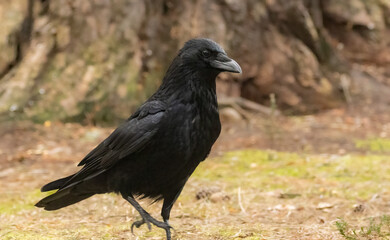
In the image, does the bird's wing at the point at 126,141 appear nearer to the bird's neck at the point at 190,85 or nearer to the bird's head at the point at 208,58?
the bird's neck at the point at 190,85

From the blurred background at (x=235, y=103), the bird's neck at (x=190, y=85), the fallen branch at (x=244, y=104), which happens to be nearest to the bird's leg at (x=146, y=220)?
the blurred background at (x=235, y=103)

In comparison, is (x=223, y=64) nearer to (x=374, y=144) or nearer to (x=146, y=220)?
(x=146, y=220)

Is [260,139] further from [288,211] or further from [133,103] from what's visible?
[288,211]

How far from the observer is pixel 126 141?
3.44 metres

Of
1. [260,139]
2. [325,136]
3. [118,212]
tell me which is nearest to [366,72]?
[325,136]

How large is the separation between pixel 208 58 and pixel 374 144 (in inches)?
177

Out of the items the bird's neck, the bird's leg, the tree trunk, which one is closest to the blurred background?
the tree trunk

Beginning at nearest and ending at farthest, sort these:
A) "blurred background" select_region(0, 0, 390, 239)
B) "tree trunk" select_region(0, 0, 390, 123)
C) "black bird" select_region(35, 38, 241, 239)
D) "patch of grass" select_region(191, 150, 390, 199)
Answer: "black bird" select_region(35, 38, 241, 239) → "blurred background" select_region(0, 0, 390, 239) → "patch of grass" select_region(191, 150, 390, 199) → "tree trunk" select_region(0, 0, 390, 123)

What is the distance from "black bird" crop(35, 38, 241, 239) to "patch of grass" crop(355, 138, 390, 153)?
403 cm

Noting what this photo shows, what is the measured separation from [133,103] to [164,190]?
4.44 meters

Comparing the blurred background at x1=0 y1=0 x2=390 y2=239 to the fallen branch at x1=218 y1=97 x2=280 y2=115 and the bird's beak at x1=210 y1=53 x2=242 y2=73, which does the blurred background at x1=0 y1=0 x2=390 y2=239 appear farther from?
the bird's beak at x1=210 y1=53 x2=242 y2=73

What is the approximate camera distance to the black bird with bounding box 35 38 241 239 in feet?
10.8

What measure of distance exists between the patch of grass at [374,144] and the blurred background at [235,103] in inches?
1.1

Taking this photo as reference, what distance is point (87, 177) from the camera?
3650mm
